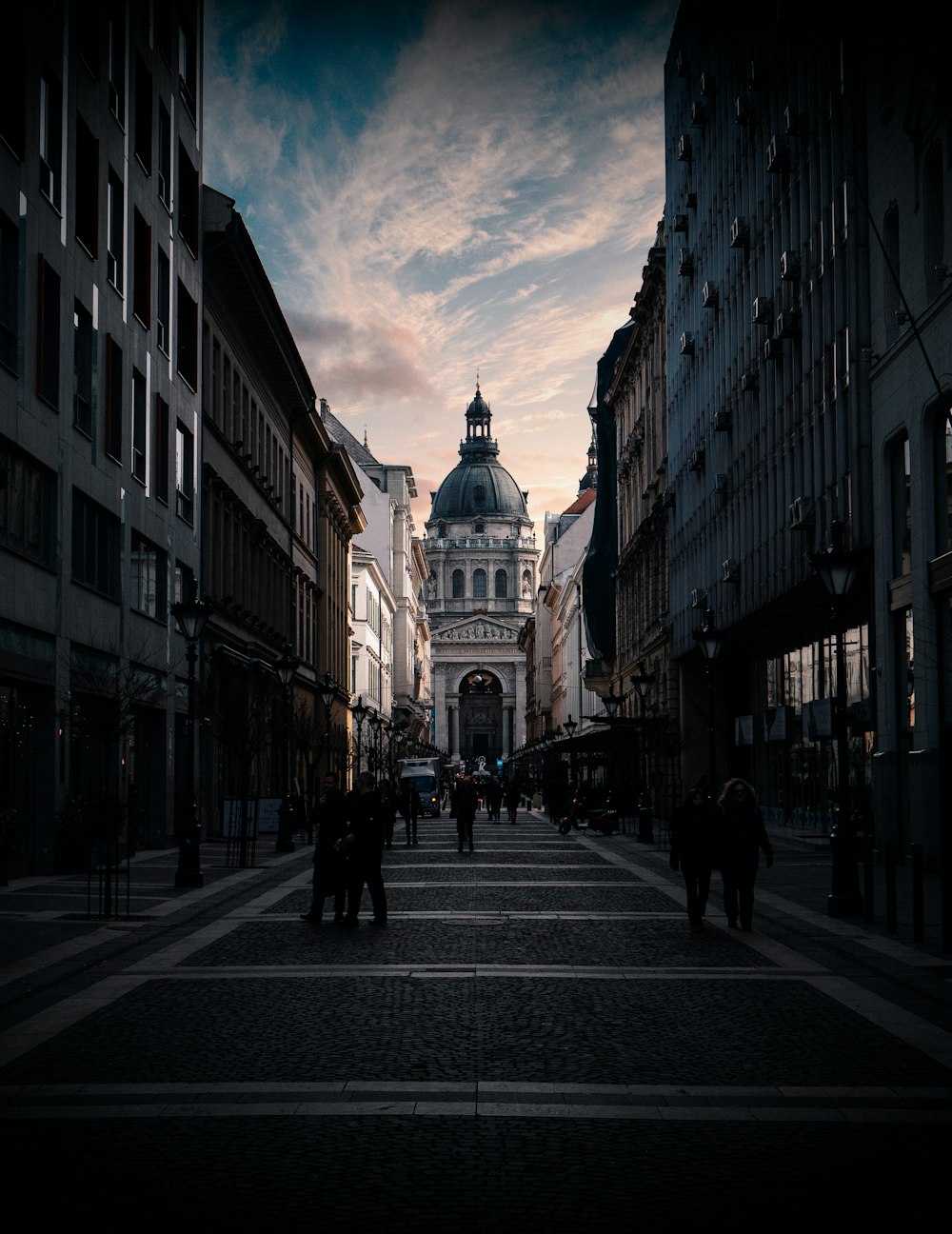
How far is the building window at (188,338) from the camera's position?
3641 centimetres

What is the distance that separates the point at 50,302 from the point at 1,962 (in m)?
14.5

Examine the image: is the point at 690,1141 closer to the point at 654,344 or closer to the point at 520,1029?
the point at 520,1029

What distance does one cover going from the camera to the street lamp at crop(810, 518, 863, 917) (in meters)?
17.3

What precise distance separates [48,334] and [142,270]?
7658mm

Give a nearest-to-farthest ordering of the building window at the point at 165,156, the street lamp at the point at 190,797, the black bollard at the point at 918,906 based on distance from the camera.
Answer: the black bollard at the point at 918,906 < the street lamp at the point at 190,797 < the building window at the point at 165,156

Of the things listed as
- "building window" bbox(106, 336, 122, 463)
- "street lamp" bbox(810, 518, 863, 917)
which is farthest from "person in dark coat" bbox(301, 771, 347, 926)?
"building window" bbox(106, 336, 122, 463)

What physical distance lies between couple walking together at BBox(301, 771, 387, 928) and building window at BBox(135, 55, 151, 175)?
18.9 metres

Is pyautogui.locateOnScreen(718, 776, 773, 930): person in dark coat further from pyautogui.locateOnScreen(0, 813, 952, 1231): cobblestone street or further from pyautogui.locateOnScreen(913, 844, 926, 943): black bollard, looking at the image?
pyautogui.locateOnScreen(913, 844, 926, 943): black bollard

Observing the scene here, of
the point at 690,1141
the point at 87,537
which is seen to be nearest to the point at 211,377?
the point at 87,537

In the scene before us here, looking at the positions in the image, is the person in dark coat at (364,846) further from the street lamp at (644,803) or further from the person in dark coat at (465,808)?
the street lamp at (644,803)

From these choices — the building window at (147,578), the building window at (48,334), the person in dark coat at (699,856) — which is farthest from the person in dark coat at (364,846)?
the building window at (147,578)

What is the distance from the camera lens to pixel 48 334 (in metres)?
25.1

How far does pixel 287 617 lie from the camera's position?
5622 cm

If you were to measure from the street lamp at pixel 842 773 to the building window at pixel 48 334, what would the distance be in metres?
12.6
